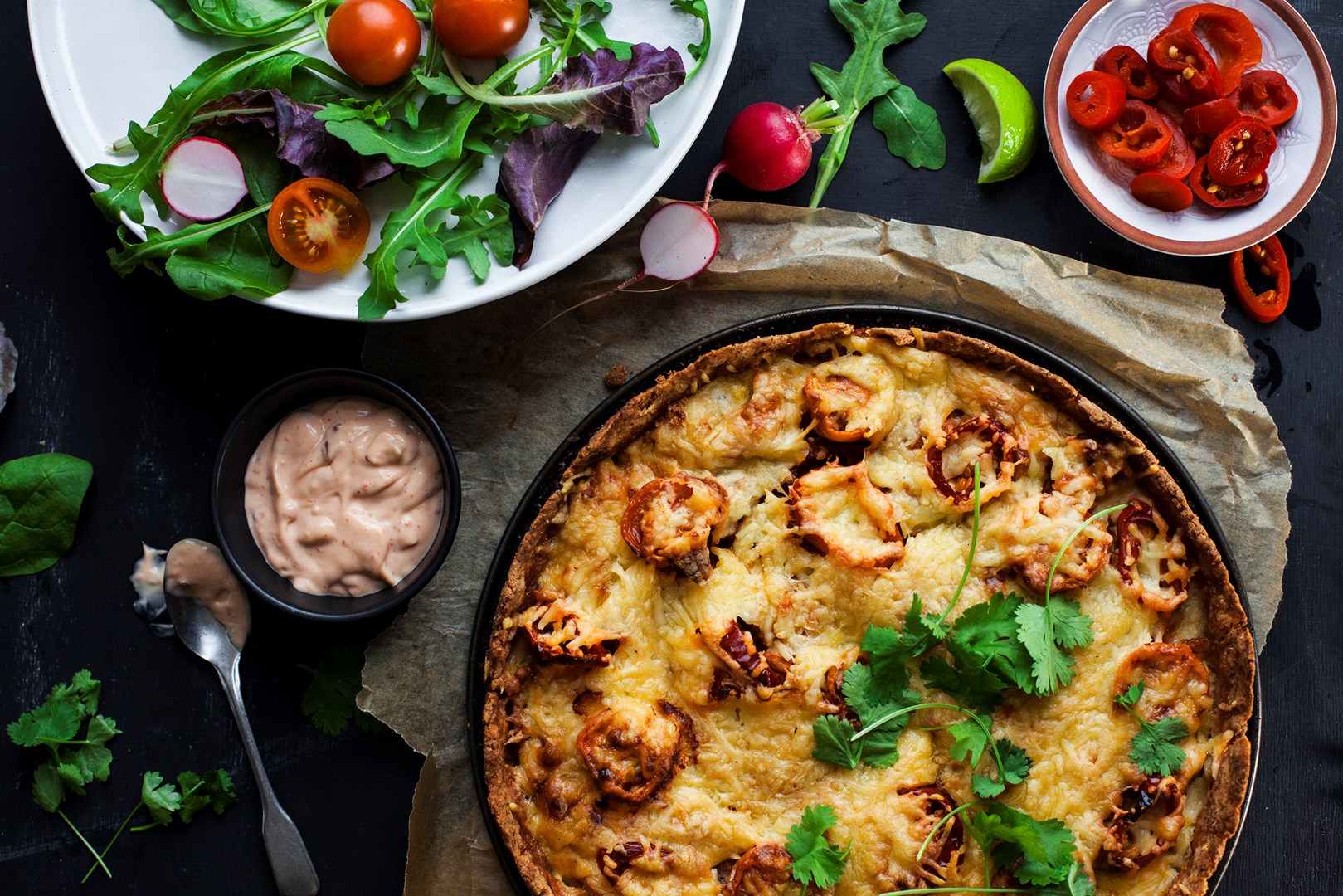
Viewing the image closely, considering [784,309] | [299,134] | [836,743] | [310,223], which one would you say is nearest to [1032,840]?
[836,743]

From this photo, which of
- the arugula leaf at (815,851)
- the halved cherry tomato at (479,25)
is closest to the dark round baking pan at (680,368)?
the arugula leaf at (815,851)

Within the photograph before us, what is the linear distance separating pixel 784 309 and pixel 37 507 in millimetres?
3148

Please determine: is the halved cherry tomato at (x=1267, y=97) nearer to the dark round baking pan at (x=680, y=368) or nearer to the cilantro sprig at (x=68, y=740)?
the dark round baking pan at (x=680, y=368)

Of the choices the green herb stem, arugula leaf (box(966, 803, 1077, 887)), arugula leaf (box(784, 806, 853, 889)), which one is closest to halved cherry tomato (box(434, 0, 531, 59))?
arugula leaf (box(784, 806, 853, 889))

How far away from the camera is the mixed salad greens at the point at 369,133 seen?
3428mm

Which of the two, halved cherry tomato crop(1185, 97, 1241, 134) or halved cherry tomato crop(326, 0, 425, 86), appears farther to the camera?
halved cherry tomato crop(1185, 97, 1241, 134)

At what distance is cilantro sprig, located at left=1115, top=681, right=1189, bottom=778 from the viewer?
3221 mm

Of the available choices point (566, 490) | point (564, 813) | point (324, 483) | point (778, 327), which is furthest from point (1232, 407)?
point (324, 483)

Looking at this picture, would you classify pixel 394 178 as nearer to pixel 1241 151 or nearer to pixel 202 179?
pixel 202 179

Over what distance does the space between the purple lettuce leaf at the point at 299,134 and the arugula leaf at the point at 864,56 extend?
179 cm

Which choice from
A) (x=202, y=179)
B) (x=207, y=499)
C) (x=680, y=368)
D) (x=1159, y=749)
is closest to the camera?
(x=1159, y=749)

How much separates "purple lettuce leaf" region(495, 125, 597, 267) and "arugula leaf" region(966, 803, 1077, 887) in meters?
2.53

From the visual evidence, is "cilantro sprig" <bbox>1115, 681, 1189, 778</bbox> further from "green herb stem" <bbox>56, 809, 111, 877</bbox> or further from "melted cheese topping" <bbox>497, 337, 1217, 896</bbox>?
"green herb stem" <bbox>56, 809, 111, 877</bbox>

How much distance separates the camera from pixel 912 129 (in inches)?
159
